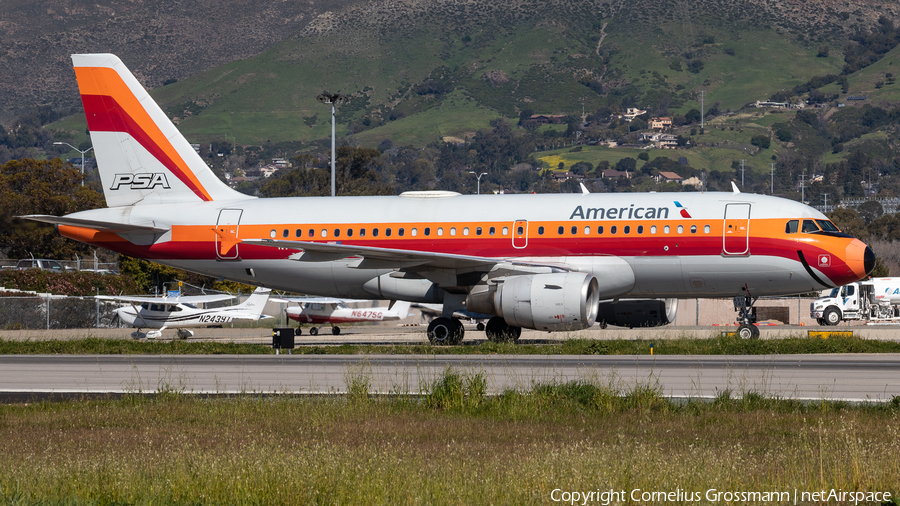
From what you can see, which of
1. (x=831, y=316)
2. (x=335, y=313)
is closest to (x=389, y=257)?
(x=335, y=313)

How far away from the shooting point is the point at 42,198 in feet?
271

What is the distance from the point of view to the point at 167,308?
161 ft

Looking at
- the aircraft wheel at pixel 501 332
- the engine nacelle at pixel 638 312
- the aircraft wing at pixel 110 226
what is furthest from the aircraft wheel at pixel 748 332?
the aircraft wing at pixel 110 226

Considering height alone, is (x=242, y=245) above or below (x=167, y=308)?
above

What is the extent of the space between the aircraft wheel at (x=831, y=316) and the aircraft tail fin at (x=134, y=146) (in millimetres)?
35441

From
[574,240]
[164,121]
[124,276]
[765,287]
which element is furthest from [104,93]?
[124,276]

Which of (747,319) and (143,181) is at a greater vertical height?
(143,181)

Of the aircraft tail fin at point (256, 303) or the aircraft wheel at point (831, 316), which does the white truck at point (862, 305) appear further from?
the aircraft tail fin at point (256, 303)

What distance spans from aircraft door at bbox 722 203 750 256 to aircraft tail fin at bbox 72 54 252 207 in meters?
15.4

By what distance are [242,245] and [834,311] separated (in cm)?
3653

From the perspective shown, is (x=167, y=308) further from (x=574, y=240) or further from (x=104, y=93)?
(x=574, y=240)

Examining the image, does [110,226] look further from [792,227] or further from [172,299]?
[792,227]

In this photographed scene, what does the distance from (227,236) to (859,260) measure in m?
18.4

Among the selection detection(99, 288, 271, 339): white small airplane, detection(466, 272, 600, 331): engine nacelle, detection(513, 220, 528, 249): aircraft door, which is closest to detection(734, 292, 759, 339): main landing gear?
detection(466, 272, 600, 331): engine nacelle
